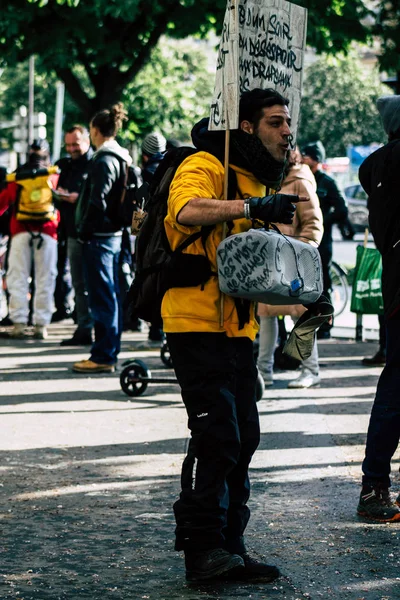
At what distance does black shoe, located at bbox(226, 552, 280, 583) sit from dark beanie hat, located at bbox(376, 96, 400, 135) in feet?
7.55

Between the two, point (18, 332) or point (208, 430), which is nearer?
point (208, 430)

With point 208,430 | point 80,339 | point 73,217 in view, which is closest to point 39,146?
point 73,217

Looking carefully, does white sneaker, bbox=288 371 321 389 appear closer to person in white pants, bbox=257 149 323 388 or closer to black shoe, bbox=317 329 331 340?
person in white pants, bbox=257 149 323 388

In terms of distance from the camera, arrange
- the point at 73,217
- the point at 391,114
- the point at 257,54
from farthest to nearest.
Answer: the point at 73,217
the point at 391,114
the point at 257,54

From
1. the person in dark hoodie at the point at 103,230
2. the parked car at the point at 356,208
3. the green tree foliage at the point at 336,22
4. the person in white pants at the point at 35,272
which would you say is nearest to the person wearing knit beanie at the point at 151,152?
the person in dark hoodie at the point at 103,230

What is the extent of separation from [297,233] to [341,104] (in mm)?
53525

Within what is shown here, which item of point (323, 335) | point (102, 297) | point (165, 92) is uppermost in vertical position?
point (165, 92)

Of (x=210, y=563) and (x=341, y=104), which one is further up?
(x=341, y=104)

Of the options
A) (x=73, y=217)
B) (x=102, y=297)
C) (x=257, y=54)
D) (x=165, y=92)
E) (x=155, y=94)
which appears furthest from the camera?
(x=165, y=92)

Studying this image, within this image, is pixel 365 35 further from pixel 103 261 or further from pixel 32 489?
pixel 32 489

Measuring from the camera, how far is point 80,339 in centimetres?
1207

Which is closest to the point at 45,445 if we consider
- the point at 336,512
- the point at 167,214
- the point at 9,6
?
the point at 336,512

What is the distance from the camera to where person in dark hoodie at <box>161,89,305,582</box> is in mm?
4543

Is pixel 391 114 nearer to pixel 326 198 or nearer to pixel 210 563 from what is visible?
pixel 210 563
